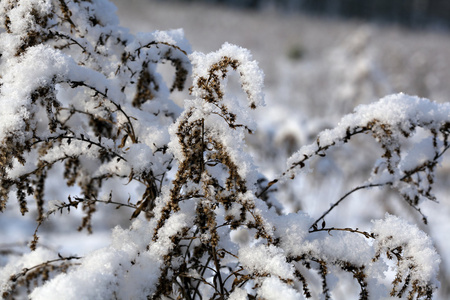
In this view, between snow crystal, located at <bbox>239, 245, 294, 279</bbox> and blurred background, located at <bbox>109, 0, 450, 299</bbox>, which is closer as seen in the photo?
snow crystal, located at <bbox>239, 245, 294, 279</bbox>

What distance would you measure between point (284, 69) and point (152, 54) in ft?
48.2

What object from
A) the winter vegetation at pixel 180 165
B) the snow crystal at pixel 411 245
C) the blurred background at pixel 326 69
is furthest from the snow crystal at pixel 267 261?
the blurred background at pixel 326 69

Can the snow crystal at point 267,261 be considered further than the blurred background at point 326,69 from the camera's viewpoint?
No

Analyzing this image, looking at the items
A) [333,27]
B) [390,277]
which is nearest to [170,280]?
[390,277]

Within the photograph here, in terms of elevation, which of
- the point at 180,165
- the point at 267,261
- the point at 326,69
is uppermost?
the point at 326,69

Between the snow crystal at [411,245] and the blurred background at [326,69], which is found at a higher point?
the blurred background at [326,69]

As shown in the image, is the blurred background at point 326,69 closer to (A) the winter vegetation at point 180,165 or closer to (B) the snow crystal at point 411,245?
(A) the winter vegetation at point 180,165

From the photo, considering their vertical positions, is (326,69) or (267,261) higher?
(326,69)

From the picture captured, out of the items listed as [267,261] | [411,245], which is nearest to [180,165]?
[267,261]

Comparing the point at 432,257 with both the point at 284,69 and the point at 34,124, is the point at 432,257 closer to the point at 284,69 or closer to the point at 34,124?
the point at 34,124

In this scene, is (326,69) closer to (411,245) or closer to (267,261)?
(411,245)

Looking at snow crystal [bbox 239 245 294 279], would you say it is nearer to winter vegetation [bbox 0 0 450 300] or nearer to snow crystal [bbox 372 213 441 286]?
winter vegetation [bbox 0 0 450 300]

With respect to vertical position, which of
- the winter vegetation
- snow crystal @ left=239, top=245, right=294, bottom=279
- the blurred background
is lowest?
snow crystal @ left=239, top=245, right=294, bottom=279

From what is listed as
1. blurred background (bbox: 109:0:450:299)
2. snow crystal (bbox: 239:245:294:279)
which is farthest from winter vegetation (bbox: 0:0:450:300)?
blurred background (bbox: 109:0:450:299)
